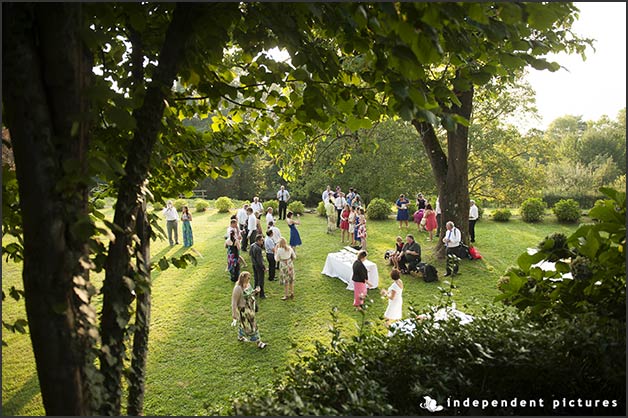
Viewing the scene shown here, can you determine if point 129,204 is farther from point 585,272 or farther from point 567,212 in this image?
point 567,212

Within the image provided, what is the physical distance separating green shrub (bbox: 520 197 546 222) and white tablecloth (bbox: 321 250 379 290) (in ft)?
43.8

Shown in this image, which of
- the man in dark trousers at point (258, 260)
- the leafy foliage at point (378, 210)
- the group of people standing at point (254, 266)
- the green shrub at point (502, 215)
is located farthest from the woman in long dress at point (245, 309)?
the green shrub at point (502, 215)

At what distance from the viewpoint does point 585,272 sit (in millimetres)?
3225

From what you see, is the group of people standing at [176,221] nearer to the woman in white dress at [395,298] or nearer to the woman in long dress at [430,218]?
the woman in long dress at [430,218]

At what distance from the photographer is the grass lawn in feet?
21.8

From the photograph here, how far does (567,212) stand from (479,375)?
21392 mm

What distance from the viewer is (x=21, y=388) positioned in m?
6.82

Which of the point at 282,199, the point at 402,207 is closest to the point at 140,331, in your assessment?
the point at 402,207

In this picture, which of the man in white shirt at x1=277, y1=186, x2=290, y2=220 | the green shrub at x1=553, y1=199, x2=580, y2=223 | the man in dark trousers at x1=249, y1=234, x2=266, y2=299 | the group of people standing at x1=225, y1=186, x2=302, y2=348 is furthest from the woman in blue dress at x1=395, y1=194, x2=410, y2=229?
the man in dark trousers at x1=249, y1=234, x2=266, y2=299

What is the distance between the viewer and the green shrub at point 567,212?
2095 centimetres

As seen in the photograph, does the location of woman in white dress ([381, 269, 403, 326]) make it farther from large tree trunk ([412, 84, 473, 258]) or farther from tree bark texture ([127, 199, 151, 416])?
Answer: tree bark texture ([127, 199, 151, 416])

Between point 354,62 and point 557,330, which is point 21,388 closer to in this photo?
point 354,62

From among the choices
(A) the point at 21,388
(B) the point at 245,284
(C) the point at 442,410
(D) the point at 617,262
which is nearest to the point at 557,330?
(D) the point at 617,262

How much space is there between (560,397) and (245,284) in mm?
6145
